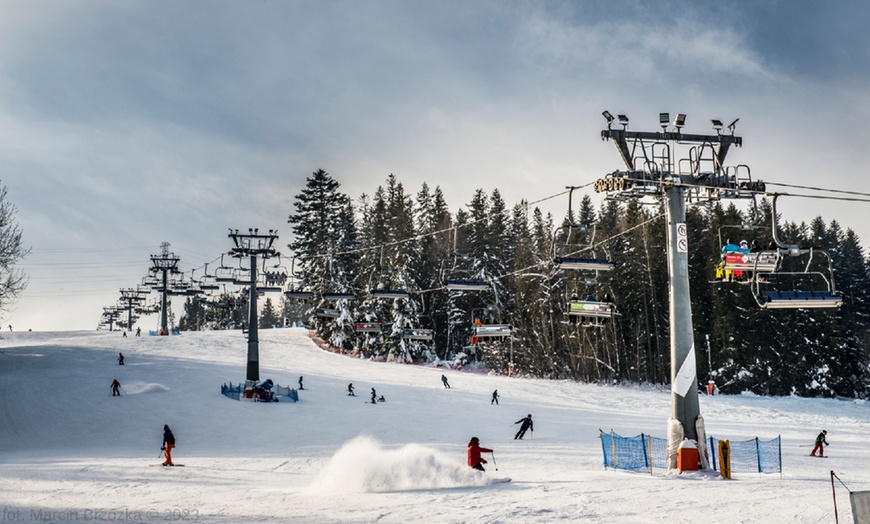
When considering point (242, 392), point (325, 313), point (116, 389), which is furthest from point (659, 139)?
point (116, 389)

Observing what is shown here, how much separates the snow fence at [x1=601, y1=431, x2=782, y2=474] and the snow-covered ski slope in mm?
690

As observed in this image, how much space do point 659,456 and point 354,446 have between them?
36.6ft

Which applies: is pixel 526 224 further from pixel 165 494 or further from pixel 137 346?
pixel 165 494

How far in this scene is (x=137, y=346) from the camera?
221 ft

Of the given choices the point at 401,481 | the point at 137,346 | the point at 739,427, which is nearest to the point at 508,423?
the point at 739,427

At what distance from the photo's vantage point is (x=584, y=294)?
2365 inches

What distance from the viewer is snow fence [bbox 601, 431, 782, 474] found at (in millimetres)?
22094

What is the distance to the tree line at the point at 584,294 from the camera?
53.8 meters

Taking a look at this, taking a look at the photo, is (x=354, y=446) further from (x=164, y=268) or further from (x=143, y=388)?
(x=164, y=268)

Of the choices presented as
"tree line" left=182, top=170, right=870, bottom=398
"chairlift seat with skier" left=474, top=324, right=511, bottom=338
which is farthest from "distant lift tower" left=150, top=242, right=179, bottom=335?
"chairlift seat with skier" left=474, top=324, right=511, bottom=338

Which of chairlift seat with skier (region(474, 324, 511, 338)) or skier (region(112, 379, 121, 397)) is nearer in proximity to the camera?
chairlift seat with skier (region(474, 324, 511, 338))

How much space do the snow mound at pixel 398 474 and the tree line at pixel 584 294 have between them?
22383 mm

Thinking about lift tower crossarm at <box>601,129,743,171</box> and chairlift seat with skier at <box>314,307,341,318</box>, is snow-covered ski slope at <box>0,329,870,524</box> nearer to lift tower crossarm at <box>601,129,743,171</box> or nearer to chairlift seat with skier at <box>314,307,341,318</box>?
chairlift seat with skier at <box>314,307,341,318</box>

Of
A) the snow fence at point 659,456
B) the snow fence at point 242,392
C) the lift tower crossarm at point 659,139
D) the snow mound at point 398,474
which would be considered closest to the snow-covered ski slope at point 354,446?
the snow mound at point 398,474
